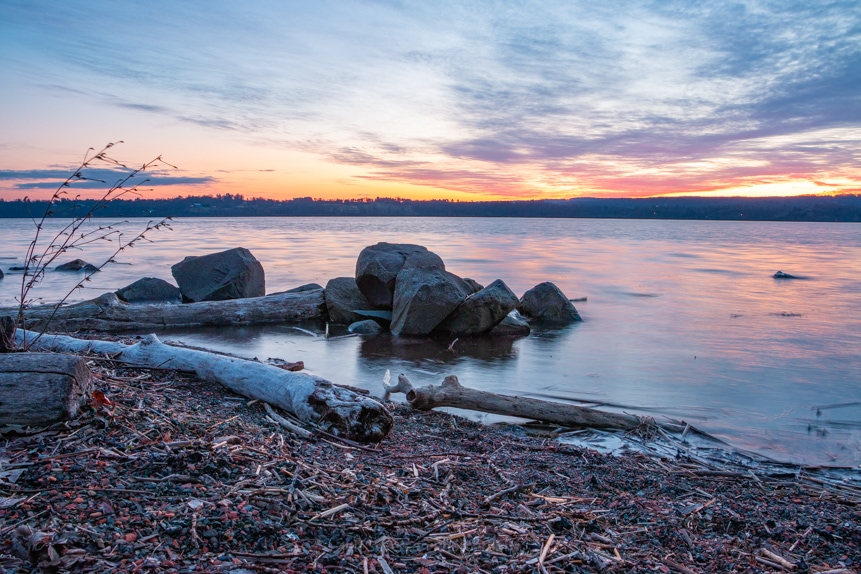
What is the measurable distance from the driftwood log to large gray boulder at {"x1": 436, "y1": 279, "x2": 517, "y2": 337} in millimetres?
8787

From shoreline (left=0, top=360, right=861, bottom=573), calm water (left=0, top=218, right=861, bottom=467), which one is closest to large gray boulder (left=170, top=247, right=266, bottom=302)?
calm water (left=0, top=218, right=861, bottom=467)

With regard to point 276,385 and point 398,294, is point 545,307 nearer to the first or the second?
point 398,294

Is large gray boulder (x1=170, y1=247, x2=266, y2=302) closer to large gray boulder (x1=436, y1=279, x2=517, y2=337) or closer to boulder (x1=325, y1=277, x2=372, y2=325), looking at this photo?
boulder (x1=325, y1=277, x2=372, y2=325)

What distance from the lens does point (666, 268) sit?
3209 cm

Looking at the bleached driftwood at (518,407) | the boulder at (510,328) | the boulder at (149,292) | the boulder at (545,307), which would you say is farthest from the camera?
the boulder at (149,292)

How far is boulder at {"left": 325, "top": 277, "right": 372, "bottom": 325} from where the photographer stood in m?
13.6

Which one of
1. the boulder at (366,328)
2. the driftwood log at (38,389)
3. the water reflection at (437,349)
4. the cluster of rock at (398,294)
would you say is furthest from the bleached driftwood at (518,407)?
the boulder at (366,328)

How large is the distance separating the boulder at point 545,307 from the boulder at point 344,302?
154 inches

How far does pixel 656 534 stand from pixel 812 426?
195 inches

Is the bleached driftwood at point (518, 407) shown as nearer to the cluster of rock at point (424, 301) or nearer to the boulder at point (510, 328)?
the cluster of rock at point (424, 301)

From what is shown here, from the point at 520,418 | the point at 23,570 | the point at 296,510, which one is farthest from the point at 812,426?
the point at 23,570

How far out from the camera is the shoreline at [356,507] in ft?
9.56

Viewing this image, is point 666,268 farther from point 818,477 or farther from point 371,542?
point 371,542

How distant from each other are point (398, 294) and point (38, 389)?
29.9ft
